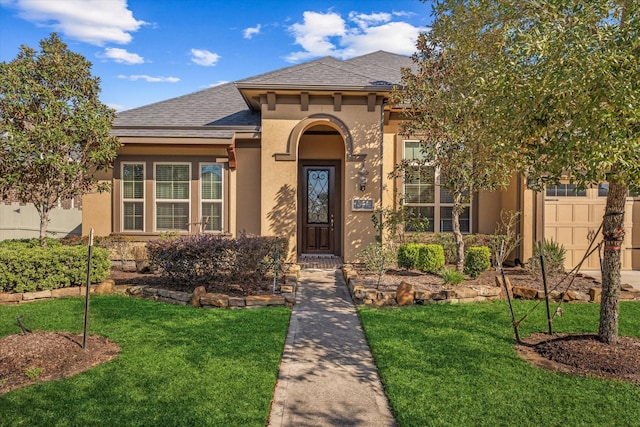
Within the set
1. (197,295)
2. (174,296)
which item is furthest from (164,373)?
(174,296)

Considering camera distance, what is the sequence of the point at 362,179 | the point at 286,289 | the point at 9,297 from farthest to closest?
the point at 362,179 → the point at 286,289 → the point at 9,297

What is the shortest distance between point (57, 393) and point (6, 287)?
4.87 m

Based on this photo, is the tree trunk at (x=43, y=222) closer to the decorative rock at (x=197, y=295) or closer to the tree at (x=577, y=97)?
the decorative rock at (x=197, y=295)

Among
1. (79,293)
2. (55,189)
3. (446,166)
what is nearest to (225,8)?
(55,189)

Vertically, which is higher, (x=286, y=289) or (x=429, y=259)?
(x=429, y=259)

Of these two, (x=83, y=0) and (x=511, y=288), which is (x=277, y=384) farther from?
(x=83, y=0)

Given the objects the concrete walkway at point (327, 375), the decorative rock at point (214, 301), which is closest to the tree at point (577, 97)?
the concrete walkway at point (327, 375)

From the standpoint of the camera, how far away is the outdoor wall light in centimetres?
1072

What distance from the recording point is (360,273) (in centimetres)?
960

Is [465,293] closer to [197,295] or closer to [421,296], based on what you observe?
[421,296]

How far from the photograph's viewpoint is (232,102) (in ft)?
44.6

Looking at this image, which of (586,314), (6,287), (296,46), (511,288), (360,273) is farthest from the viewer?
(296,46)

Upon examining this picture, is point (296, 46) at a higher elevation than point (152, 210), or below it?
higher

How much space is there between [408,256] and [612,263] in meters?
4.91
